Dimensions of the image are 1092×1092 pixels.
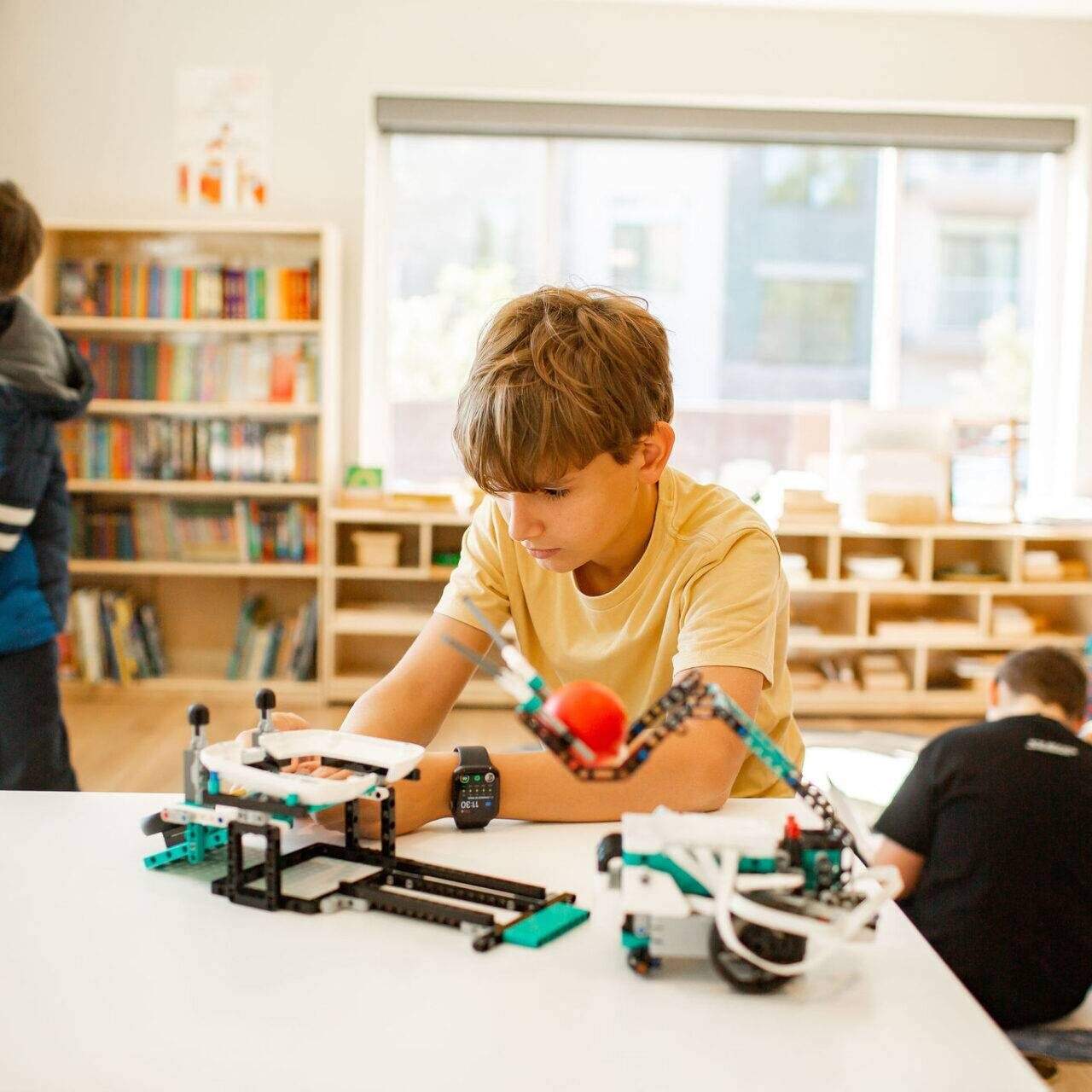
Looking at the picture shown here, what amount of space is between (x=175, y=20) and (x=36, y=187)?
78 cm

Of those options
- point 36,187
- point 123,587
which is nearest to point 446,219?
point 36,187

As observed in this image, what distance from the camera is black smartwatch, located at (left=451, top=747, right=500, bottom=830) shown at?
1073 mm

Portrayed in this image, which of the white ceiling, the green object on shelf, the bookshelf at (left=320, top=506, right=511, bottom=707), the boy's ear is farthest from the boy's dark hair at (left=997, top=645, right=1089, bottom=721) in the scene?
the white ceiling

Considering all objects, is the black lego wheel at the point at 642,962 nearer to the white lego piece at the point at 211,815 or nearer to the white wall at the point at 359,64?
Answer: the white lego piece at the point at 211,815

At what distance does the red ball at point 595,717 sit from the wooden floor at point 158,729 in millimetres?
2520

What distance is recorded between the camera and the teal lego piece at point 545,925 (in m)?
0.83

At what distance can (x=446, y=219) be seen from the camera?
4562 millimetres

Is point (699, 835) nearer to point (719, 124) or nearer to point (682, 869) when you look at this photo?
point (682, 869)

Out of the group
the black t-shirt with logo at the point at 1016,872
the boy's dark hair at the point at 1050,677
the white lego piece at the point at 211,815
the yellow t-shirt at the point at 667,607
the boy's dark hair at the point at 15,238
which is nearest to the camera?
the white lego piece at the point at 211,815

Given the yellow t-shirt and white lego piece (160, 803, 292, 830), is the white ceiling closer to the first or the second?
the yellow t-shirt

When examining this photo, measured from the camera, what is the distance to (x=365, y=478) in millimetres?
4219

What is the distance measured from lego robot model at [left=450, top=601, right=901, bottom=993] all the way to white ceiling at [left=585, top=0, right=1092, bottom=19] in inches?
160

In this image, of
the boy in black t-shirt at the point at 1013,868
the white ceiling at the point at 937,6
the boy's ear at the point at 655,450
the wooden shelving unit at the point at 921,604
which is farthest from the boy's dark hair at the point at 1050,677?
the white ceiling at the point at 937,6

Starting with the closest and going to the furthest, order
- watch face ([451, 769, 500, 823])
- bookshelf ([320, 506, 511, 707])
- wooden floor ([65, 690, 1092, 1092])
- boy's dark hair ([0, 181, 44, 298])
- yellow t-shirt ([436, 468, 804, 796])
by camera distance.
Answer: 1. watch face ([451, 769, 500, 823])
2. yellow t-shirt ([436, 468, 804, 796])
3. boy's dark hair ([0, 181, 44, 298])
4. wooden floor ([65, 690, 1092, 1092])
5. bookshelf ([320, 506, 511, 707])
